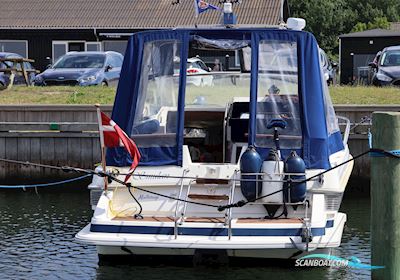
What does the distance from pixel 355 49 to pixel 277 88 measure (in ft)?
92.2

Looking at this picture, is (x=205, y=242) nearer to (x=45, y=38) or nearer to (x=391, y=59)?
(x=391, y=59)

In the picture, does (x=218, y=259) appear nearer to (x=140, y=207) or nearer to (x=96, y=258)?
(x=140, y=207)

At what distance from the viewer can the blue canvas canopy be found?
11.1 m

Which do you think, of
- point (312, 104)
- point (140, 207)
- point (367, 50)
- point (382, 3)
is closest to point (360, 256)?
point (312, 104)

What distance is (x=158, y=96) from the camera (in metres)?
11.7

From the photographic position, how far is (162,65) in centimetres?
1160

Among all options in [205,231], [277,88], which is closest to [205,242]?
[205,231]

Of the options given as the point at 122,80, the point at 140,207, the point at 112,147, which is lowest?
the point at 140,207

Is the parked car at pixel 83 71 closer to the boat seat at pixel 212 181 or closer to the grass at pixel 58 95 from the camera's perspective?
the grass at pixel 58 95

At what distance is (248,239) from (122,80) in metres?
2.75

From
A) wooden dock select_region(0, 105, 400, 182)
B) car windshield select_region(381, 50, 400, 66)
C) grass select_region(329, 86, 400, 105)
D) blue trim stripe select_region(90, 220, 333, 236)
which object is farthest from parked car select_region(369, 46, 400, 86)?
blue trim stripe select_region(90, 220, 333, 236)

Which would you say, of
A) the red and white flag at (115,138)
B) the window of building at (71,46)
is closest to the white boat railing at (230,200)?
the red and white flag at (115,138)

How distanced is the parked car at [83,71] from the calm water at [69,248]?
6974 millimetres

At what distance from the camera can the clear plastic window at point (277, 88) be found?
11.2 meters
